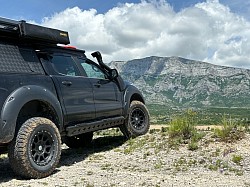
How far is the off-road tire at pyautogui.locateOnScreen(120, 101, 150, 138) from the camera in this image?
8398 mm

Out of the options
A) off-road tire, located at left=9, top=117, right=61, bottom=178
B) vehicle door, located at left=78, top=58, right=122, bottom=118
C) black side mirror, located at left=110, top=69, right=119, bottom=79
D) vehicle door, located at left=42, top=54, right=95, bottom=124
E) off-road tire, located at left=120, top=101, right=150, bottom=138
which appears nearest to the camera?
off-road tire, located at left=9, top=117, right=61, bottom=178

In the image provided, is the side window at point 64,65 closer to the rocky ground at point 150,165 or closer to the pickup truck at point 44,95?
the pickup truck at point 44,95

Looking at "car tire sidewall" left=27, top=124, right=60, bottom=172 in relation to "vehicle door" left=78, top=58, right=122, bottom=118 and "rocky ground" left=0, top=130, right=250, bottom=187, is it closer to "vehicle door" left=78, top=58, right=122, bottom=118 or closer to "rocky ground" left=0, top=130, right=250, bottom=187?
"rocky ground" left=0, top=130, right=250, bottom=187

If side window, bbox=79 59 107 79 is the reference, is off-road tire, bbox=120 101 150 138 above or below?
below

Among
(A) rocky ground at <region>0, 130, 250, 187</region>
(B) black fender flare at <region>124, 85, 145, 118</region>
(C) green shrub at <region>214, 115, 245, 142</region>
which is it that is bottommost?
(A) rocky ground at <region>0, 130, 250, 187</region>

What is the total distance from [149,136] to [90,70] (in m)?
2.25

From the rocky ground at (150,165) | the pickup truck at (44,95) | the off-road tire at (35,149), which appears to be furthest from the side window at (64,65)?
the rocky ground at (150,165)

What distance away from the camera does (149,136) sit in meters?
8.42

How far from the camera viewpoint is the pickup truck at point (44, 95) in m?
5.10

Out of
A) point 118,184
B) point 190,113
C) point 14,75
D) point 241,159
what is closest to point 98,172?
point 118,184

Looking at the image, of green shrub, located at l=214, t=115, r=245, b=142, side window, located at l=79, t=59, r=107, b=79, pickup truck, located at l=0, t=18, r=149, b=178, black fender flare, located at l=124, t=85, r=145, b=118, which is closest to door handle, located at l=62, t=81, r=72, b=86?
pickup truck, located at l=0, t=18, r=149, b=178

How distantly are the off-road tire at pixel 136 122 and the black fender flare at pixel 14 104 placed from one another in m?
3.16

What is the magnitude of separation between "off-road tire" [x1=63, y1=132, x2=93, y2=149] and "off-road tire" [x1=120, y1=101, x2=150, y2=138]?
91cm

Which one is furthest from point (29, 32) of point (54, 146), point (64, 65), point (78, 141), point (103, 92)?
point (78, 141)
